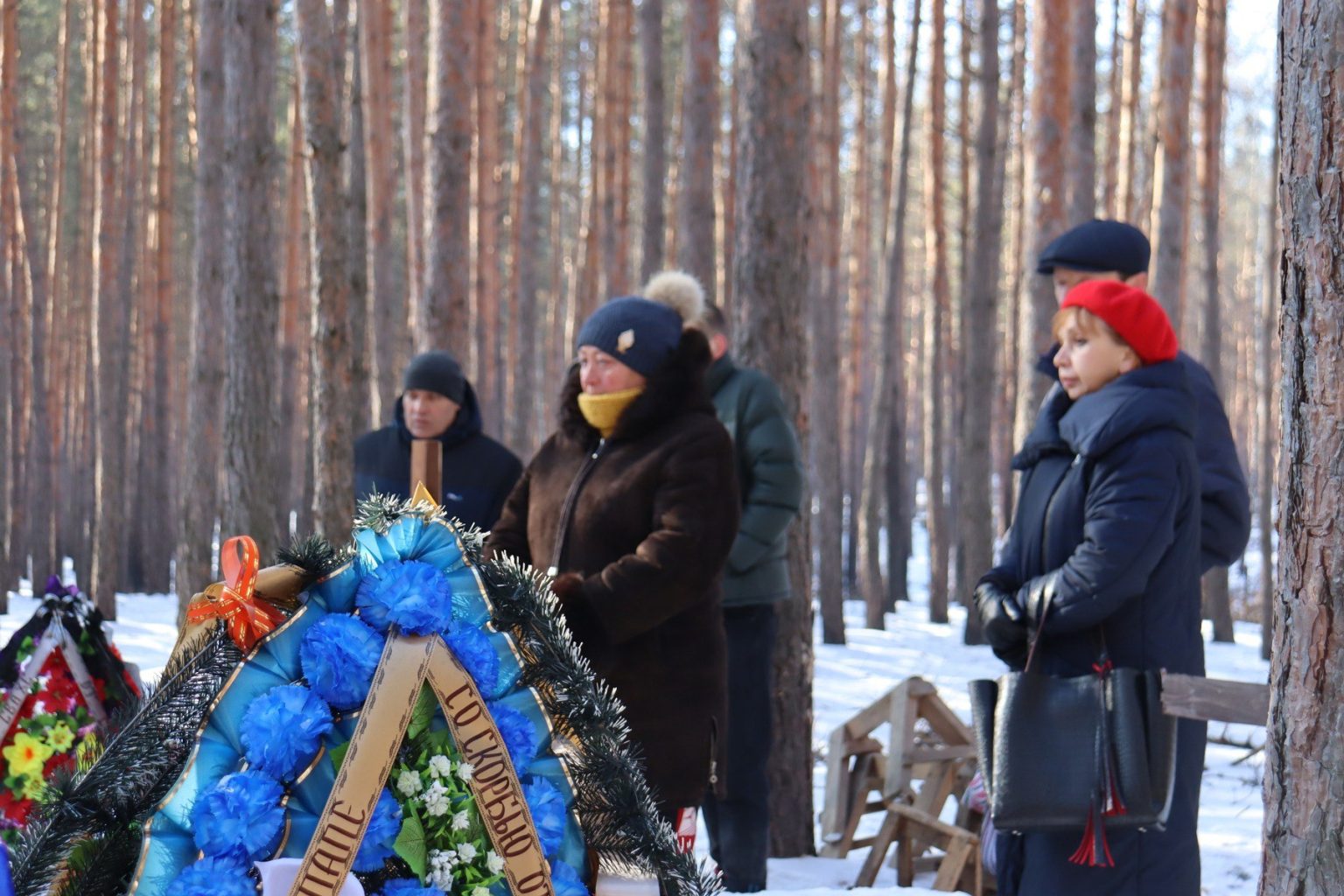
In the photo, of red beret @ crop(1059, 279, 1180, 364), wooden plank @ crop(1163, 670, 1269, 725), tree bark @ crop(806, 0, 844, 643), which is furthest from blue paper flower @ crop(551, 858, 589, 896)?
tree bark @ crop(806, 0, 844, 643)

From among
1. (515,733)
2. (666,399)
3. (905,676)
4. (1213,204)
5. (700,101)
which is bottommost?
(905,676)

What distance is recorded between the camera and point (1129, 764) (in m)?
2.76

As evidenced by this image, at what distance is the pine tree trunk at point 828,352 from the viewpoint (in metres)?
12.5

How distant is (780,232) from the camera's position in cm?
542

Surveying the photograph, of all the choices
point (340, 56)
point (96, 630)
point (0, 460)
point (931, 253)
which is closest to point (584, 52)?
point (931, 253)

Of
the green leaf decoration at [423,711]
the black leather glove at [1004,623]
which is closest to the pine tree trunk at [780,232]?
the black leather glove at [1004,623]

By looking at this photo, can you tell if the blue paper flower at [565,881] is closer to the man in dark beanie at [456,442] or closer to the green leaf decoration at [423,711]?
the green leaf decoration at [423,711]

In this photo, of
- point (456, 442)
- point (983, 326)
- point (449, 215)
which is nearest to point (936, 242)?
point (983, 326)

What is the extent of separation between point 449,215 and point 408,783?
601 cm

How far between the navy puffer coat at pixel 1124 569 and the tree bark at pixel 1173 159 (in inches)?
295

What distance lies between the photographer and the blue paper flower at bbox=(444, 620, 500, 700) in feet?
6.40

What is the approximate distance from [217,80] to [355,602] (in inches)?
302

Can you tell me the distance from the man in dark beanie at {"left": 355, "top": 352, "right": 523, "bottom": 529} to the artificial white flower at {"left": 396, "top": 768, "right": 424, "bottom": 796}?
8.49ft

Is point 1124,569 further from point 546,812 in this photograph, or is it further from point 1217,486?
point 546,812
